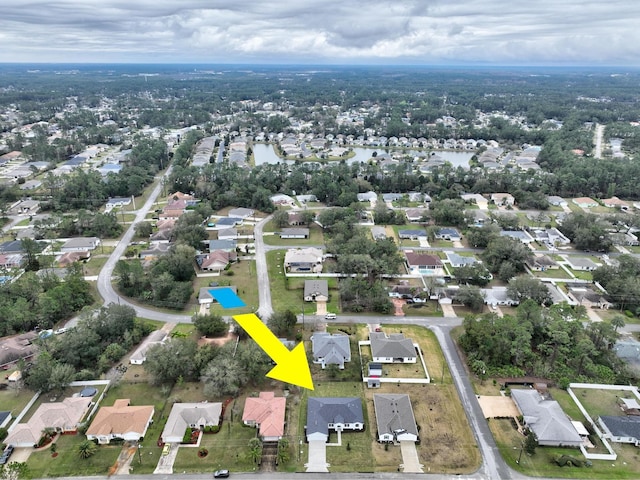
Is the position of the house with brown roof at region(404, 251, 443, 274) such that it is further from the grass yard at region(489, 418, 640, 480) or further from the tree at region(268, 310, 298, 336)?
the grass yard at region(489, 418, 640, 480)

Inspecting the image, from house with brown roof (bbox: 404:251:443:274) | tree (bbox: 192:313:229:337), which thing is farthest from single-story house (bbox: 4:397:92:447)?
house with brown roof (bbox: 404:251:443:274)

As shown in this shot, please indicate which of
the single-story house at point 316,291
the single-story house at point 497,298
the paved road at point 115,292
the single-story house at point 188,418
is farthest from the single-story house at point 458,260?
the single-story house at point 188,418

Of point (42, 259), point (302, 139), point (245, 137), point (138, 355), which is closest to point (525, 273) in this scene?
point (138, 355)

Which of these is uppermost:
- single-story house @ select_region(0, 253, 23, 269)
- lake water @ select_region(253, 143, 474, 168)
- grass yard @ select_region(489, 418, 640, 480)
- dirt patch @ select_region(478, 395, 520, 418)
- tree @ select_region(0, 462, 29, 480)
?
tree @ select_region(0, 462, 29, 480)

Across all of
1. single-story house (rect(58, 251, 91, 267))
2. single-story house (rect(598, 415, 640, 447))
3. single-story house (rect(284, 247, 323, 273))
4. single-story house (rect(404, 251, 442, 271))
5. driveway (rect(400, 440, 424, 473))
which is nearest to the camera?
driveway (rect(400, 440, 424, 473))

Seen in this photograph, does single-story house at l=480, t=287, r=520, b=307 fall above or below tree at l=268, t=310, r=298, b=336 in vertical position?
below

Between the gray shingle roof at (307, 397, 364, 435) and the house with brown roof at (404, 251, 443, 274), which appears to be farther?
the house with brown roof at (404, 251, 443, 274)

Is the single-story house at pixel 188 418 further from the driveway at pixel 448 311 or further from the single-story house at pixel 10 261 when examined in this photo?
the single-story house at pixel 10 261
